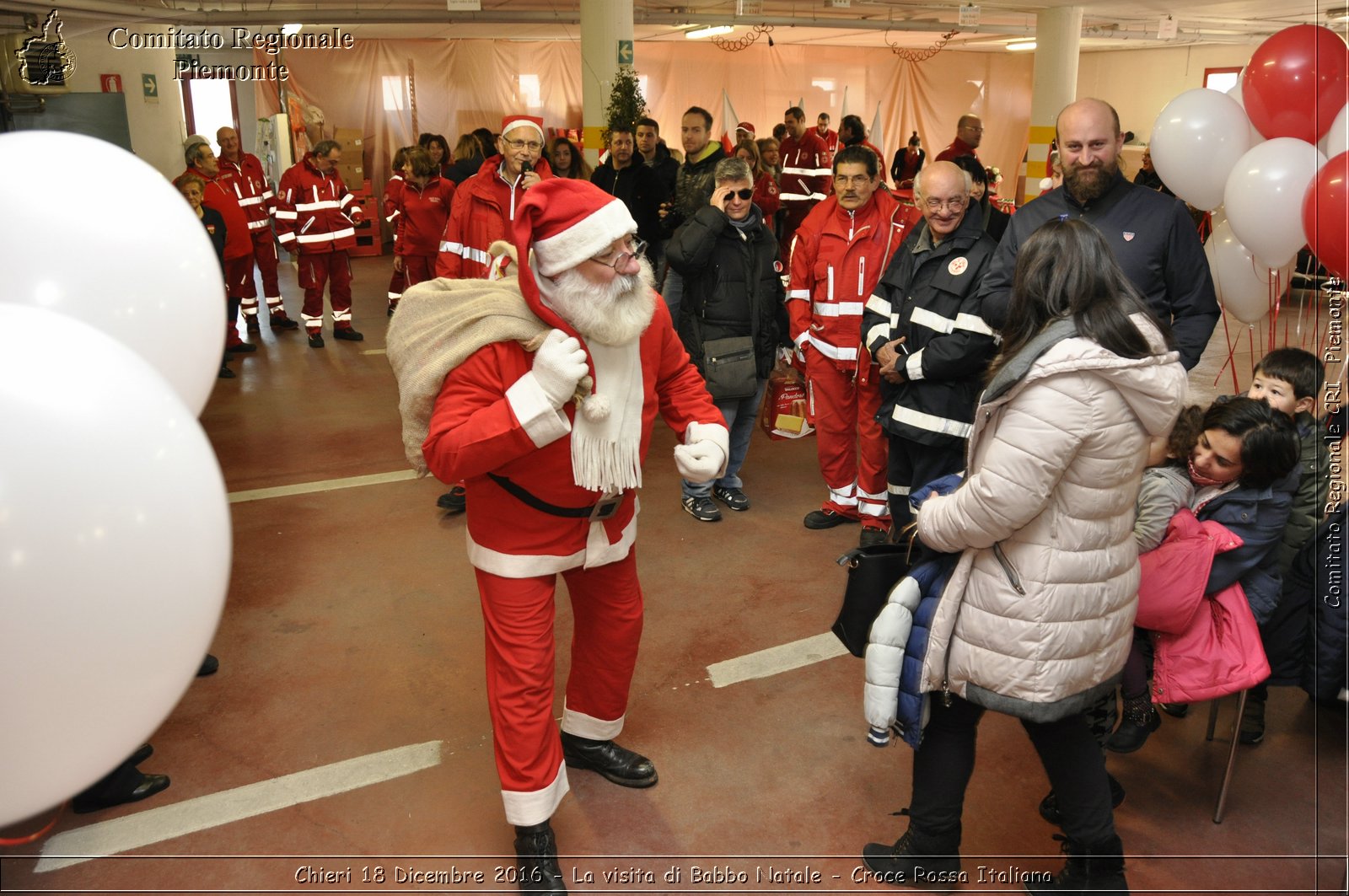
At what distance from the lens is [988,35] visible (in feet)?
56.8

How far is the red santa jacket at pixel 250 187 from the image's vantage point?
9.31 meters

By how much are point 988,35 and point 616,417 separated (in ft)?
57.1

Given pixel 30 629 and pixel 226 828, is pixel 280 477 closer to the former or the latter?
pixel 226 828

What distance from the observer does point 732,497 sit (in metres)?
5.14

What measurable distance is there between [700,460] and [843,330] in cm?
223

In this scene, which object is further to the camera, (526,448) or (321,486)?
(321,486)

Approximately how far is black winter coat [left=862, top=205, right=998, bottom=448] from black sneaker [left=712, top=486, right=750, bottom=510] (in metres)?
1.24

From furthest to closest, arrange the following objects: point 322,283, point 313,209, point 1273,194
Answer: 1. point 322,283
2. point 313,209
3. point 1273,194

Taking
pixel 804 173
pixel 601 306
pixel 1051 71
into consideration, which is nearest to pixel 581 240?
pixel 601 306

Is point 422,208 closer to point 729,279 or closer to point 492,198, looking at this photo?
point 492,198

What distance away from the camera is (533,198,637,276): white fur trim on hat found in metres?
2.29

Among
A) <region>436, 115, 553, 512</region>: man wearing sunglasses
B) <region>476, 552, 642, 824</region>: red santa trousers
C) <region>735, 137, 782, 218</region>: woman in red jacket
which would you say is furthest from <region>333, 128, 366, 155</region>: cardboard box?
<region>476, 552, 642, 824</region>: red santa trousers

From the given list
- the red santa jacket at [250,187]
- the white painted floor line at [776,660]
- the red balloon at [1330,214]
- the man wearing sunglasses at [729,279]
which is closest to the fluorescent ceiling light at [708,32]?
the red santa jacket at [250,187]

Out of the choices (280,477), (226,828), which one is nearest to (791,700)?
(226,828)
